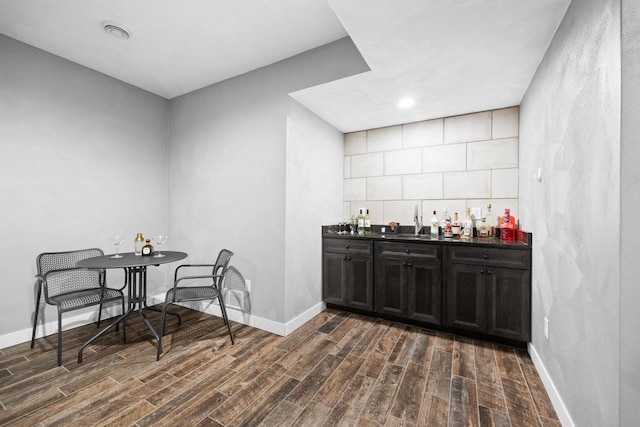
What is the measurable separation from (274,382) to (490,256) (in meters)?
2.10

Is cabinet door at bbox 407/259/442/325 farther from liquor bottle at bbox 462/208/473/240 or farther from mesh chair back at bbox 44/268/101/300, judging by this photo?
mesh chair back at bbox 44/268/101/300

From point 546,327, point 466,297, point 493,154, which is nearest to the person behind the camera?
point 546,327

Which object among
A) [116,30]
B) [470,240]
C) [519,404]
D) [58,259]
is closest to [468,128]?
A: [470,240]

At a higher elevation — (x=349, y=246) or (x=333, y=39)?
(x=333, y=39)

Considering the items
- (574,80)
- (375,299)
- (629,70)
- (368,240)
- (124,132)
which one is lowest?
(375,299)

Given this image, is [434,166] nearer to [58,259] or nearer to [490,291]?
[490,291]

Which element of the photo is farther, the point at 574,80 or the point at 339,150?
the point at 339,150

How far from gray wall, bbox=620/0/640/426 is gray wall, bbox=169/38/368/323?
1669mm

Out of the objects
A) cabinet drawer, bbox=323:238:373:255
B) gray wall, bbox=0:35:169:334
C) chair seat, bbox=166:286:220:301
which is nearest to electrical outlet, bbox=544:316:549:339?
cabinet drawer, bbox=323:238:373:255

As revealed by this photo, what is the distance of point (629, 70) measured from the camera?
985 millimetres

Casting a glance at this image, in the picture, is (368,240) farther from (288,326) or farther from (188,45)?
(188,45)

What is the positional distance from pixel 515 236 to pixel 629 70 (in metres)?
2.14

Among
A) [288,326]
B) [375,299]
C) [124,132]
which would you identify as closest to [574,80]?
[375,299]

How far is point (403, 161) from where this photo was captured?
11.7ft
